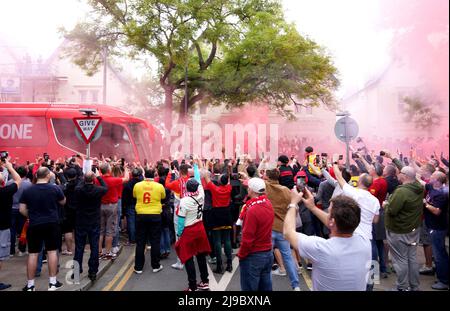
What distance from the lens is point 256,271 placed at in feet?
12.6

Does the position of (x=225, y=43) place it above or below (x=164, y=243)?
above

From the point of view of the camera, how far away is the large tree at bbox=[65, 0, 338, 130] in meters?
16.9

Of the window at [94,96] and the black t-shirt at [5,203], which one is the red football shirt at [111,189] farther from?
the window at [94,96]

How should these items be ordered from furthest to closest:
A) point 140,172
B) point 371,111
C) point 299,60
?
1. point 299,60
2. point 371,111
3. point 140,172

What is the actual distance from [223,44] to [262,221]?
15929mm

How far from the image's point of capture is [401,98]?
6336mm

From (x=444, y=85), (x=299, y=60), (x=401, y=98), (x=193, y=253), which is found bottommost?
(x=193, y=253)

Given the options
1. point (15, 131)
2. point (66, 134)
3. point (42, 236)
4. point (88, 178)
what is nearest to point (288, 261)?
point (88, 178)

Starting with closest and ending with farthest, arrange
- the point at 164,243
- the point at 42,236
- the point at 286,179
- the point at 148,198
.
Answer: the point at 42,236, the point at 148,198, the point at 286,179, the point at 164,243

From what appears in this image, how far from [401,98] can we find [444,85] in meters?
4.00

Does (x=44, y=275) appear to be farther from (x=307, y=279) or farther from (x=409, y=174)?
(x=409, y=174)

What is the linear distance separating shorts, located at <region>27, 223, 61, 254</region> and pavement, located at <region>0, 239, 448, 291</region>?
2.19 feet
